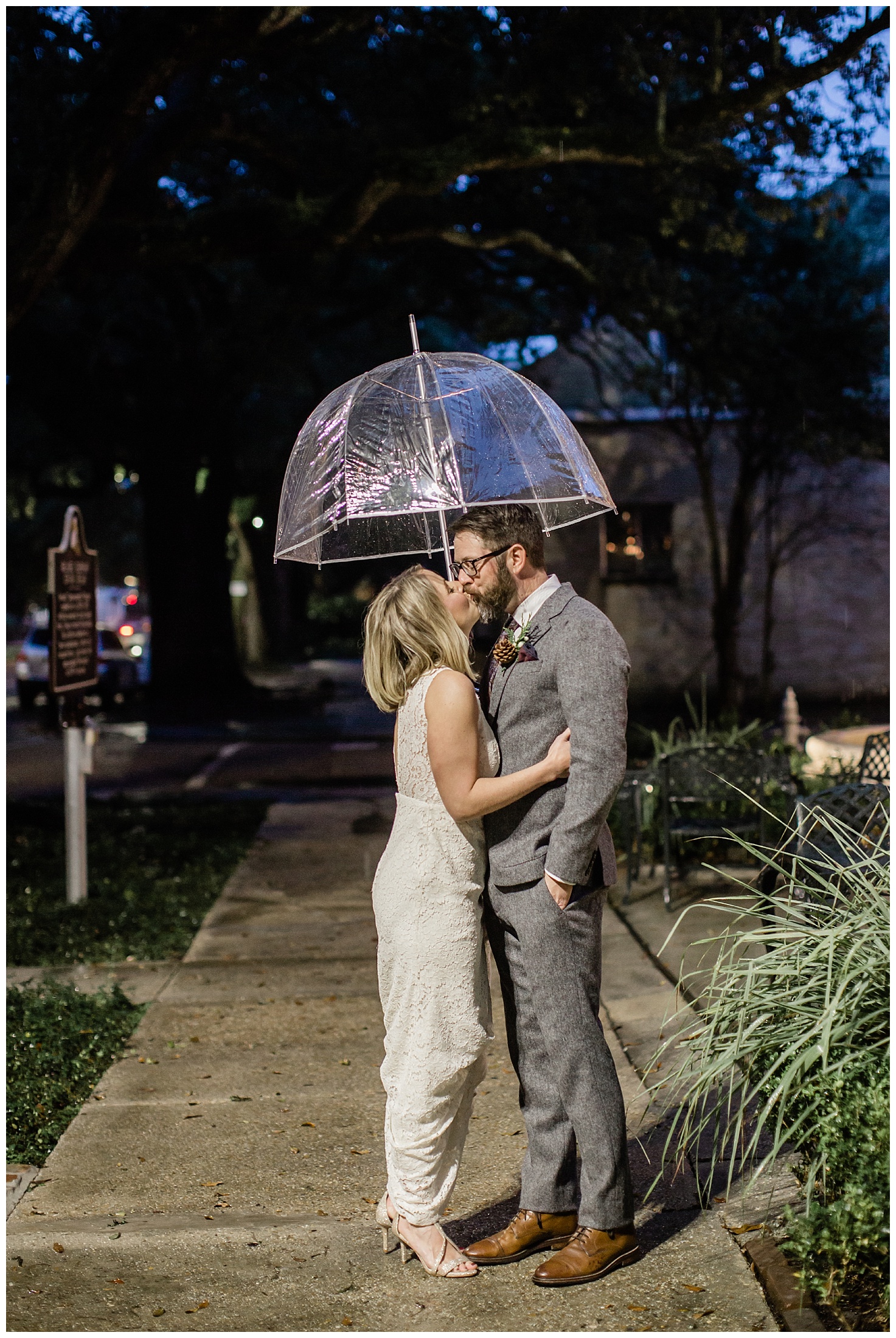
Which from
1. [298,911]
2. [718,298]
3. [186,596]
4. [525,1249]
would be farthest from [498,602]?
[186,596]

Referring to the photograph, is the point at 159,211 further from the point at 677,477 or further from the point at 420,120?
the point at 677,477

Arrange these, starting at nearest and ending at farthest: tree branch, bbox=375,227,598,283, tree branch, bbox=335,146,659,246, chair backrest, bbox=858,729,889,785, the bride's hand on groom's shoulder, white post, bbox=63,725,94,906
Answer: the bride's hand on groom's shoulder, chair backrest, bbox=858,729,889,785, white post, bbox=63,725,94,906, tree branch, bbox=335,146,659,246, tree branch, bbox=375,227,598,283

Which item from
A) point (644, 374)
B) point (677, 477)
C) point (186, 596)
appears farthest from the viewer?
point (186, 596)

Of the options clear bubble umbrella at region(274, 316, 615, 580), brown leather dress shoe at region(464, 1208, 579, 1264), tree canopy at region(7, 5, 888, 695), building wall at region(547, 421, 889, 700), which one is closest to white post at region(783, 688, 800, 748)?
tree canopy at region(7, 5, 888, 695)

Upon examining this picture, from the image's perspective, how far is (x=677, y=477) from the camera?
22.6 m

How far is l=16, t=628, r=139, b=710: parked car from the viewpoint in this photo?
25266mm

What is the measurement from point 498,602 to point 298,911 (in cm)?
509

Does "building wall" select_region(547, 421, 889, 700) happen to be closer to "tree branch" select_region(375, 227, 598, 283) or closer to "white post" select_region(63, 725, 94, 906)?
"tree branch" select_region(375, 227, 598, 283)

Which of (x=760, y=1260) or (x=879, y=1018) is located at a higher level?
(x=879, y=1018)

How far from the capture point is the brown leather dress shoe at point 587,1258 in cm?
361

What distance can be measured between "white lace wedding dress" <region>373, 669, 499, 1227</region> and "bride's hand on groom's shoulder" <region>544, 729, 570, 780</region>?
21 centimetres

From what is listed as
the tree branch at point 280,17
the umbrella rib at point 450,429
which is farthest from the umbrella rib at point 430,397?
the tree branch at point 280,17

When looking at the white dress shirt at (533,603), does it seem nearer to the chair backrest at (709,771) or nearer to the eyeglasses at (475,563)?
the eyeglasses at (475,563)

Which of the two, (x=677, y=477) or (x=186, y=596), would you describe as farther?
(x=186, y=596)
